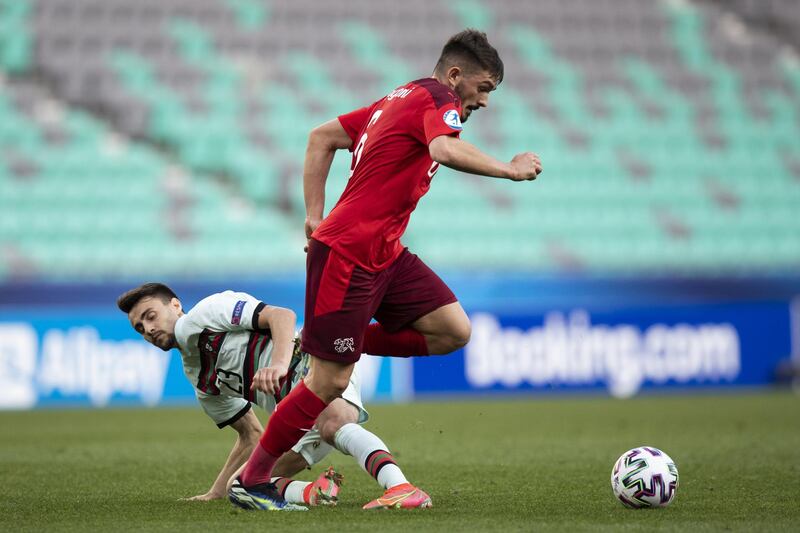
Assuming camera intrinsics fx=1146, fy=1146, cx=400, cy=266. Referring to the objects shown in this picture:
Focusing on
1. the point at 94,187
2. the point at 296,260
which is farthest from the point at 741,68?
the point at 94,187

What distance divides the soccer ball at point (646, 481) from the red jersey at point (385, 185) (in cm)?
127

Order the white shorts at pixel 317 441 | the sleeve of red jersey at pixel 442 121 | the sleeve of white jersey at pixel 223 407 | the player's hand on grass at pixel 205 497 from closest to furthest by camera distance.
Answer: the sleeve of red jersey at pixel 442 121, the white shorts at pixel 317 441, the player's hand on grass at pixel 205 497, the sleeve of white jersey at pixel 223 407

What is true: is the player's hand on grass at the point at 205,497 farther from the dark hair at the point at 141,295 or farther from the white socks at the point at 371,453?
the dark hair at the point at 141,295

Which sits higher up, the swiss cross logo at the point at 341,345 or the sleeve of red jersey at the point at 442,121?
the sleeve of red jersey at the point at 442,121

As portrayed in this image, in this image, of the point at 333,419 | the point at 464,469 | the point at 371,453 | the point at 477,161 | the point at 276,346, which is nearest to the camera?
the point at 477,161

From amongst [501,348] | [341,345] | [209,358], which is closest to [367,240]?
[341,345]

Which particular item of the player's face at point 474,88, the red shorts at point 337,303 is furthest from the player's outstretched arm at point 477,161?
the red shorts at point 337,303

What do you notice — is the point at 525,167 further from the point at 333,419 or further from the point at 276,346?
the point at 333,419

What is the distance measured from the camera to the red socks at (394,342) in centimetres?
480

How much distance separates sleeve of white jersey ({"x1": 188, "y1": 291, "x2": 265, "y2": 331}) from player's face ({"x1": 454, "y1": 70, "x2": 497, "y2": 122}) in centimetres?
118

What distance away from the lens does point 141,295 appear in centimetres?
496

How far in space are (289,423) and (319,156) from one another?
1.24 m

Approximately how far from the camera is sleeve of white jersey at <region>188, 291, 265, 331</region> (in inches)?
187

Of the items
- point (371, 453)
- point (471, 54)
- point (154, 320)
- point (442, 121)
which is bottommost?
point (371, 453)
